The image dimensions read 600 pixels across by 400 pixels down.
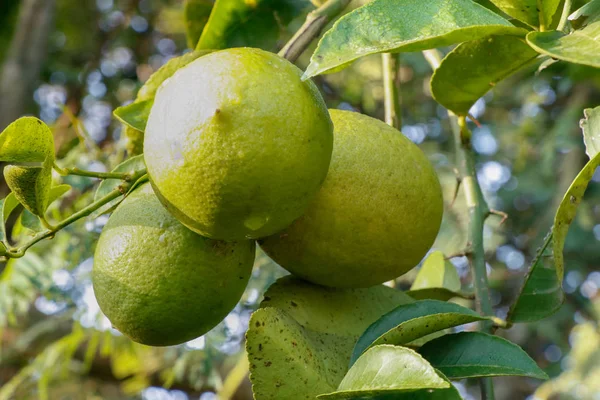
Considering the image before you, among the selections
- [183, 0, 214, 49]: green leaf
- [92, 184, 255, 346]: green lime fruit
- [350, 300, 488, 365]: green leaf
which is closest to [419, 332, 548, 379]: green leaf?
[350, 300, 488, 365]: green leaf

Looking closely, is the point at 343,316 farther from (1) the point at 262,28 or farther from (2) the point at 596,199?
(2) the point at 596,199

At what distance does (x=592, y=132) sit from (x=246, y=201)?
36cm

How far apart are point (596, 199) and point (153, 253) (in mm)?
2619

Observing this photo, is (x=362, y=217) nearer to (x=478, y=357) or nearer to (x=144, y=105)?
(x=478, y=357)

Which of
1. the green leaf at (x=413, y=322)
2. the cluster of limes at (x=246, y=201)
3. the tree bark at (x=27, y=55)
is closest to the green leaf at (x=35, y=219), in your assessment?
the cluster of limes at (x=246, y=201)

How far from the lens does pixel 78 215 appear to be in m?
0.79

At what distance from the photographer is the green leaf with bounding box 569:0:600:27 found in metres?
0.73

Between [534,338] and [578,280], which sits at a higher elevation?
[578,280]

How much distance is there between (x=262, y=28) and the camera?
1.12 metres

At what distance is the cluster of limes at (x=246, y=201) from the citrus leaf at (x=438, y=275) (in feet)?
0.91

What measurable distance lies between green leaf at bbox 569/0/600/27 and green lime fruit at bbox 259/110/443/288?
0.23 metres

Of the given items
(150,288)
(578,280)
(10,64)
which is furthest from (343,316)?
(578,280)

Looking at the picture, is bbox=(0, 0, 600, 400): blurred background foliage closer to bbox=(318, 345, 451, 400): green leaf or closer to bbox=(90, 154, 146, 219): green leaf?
bbox=(90, 154, 146, 219): green leaf

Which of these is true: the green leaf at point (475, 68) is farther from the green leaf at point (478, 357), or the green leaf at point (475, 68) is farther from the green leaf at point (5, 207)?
the green leaf at point (5, 207)
